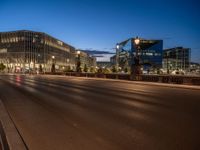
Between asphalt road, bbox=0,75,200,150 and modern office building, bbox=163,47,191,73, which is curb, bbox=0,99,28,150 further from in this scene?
modern office building, bbox=163,47,191,73

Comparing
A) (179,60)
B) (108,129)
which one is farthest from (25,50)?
(108,129)

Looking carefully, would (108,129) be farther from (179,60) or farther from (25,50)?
(179,60)

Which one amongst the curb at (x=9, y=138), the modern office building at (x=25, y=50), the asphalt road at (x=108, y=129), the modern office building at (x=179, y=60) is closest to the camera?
the curb at (x=9, y=138)

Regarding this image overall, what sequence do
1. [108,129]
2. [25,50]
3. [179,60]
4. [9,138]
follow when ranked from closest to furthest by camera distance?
[9,138]
[108,129]
[25,50]
[179,60]

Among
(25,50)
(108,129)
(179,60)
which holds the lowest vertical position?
(108,129)

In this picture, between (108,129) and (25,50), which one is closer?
(108,129)

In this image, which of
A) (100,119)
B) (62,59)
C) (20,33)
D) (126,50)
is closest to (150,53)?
(126,50)

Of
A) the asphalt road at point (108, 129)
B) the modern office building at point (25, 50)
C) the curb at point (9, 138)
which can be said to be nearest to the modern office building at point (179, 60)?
the modern office building at point (25, 50)

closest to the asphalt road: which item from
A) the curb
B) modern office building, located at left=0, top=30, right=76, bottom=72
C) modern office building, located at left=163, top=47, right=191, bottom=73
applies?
the curb

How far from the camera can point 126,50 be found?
170 m

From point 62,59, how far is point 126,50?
159 feet

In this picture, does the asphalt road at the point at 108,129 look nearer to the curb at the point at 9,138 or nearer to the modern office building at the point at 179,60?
the curb at the point at 9,138

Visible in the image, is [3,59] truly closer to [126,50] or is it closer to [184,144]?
[126,50]

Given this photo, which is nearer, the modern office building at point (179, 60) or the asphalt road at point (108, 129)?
the asphalt road at point (108, 129)
